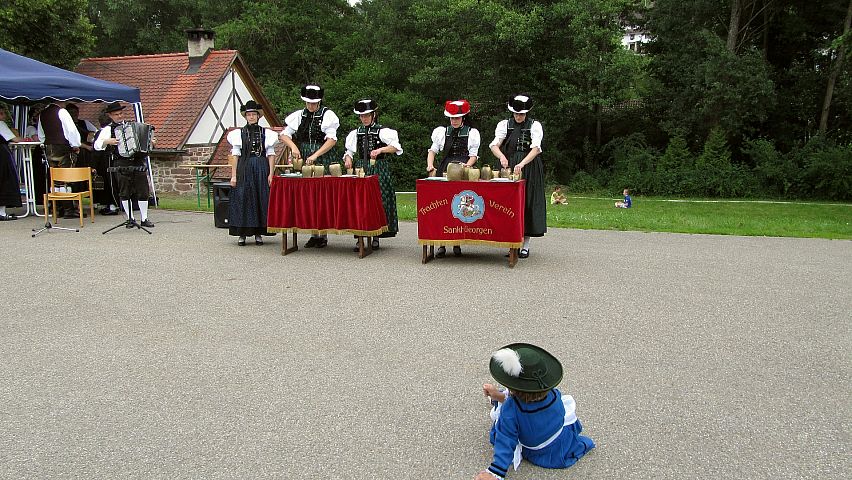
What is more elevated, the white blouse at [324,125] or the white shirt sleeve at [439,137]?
the white blouse at [324,125]

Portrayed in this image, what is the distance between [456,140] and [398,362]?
4109mm

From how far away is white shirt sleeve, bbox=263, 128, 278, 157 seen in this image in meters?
8.90

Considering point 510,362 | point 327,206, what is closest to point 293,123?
point 327,206

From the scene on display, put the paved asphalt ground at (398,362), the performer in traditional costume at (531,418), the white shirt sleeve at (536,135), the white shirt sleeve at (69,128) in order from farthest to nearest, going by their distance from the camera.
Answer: the white shirt sleeve at (69,128)
the white shirt sleeve at (536,135)
the paved asphalt ground at (398,362)
the performer in traditional costume at (531,418)

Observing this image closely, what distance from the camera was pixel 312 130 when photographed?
326 inches

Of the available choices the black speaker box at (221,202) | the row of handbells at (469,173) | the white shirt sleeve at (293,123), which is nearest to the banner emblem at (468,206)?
the row of handbells at (469,173)

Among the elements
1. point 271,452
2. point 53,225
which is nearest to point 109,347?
point 271,452

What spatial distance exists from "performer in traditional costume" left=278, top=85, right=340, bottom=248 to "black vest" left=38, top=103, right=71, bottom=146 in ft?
20.1

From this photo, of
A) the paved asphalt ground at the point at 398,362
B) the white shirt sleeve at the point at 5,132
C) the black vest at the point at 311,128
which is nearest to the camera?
the paved asphalt ground at the point at 398,362

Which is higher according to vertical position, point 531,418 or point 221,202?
point 221,202

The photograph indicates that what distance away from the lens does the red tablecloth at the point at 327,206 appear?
25.5ft

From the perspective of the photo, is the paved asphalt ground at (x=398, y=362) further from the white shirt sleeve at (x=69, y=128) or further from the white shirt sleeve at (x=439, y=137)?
the white shirt sleeve at (x=69, y=128)

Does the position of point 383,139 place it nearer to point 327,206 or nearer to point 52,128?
point 327,206

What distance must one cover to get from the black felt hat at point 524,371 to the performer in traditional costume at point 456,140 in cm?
504
